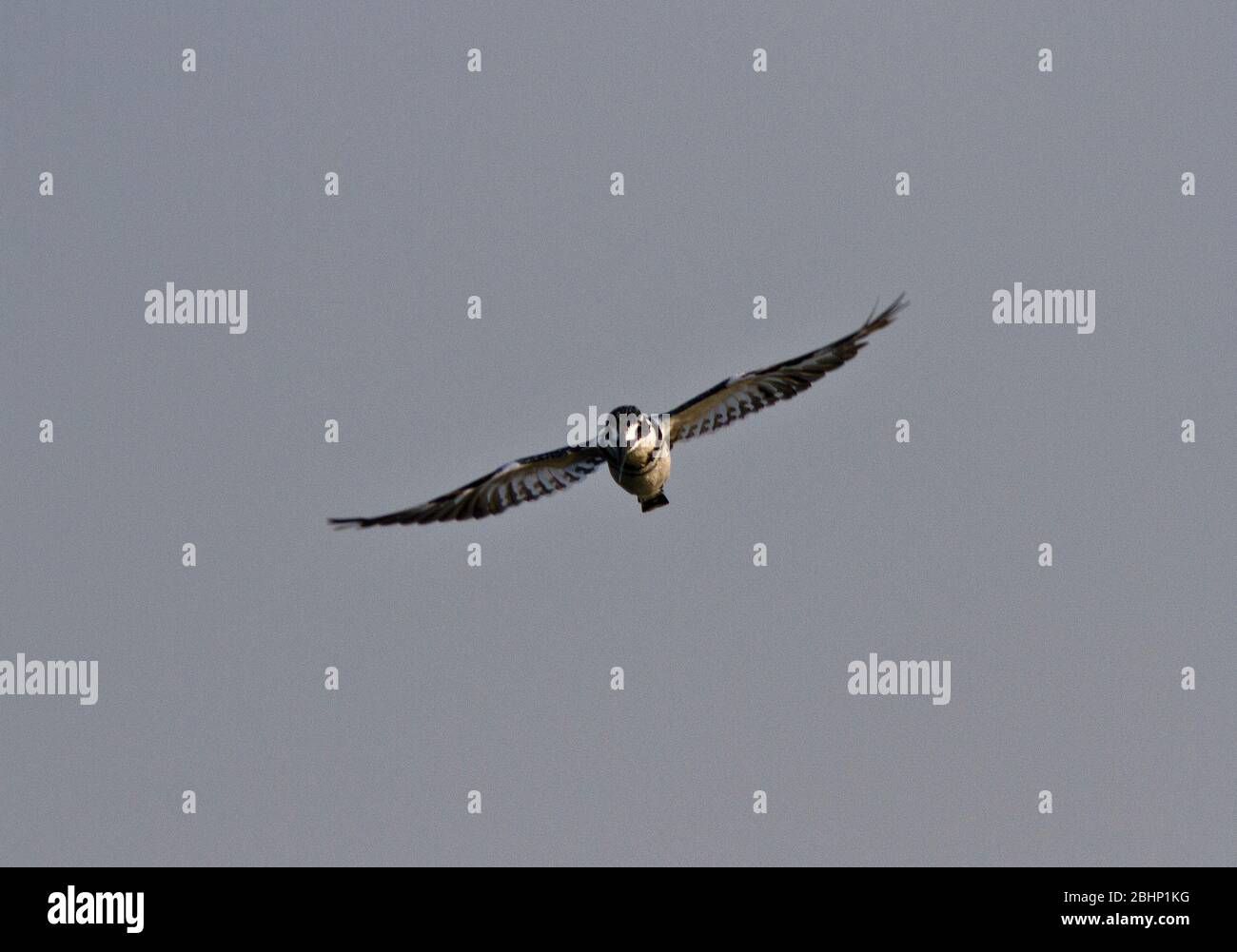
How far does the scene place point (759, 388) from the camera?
117 feet

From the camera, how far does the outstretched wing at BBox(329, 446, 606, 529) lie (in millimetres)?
34656

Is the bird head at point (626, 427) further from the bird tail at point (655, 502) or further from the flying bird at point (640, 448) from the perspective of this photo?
the bird tail at point (655, 502)

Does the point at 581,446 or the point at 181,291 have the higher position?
the point at 181,291

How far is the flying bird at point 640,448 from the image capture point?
33719mm

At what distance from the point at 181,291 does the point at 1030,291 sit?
20.9 m

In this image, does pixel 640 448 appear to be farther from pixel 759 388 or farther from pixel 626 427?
pixel 759 388

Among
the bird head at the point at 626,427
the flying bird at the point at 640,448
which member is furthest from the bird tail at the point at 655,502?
the bird head at the point at 626,427

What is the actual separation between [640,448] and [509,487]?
332cm

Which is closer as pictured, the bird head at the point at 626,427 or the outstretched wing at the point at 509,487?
the bird head at the point at 626,427

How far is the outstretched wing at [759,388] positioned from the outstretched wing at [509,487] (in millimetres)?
1900

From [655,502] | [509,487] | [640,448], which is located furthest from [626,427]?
[509,487]

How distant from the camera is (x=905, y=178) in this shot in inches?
1741
